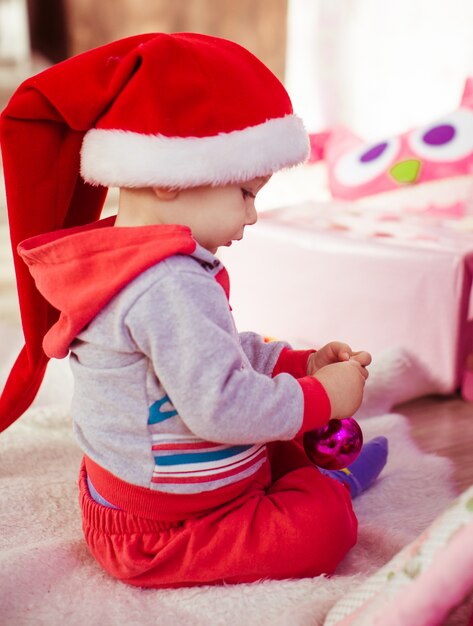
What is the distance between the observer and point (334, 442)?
2.95 ft

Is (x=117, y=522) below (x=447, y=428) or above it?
above

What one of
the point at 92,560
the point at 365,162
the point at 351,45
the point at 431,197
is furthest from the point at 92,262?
the point at 351,45

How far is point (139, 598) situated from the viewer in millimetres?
847

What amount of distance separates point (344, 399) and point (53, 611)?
38 centimetres

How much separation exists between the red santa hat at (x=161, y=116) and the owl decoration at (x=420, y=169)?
0.96 m

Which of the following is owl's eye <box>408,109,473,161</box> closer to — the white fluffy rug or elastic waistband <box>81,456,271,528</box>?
the white fluffy rug

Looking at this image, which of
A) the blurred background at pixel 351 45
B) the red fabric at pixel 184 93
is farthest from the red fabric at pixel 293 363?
the blurred background at pixel 351 45

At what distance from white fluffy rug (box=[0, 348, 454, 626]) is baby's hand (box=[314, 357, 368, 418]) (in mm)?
186

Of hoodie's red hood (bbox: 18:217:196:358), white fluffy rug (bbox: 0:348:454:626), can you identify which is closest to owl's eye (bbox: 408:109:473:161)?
white fluffy rug (bbox: 0:348:454:626)

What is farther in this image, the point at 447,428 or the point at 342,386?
the point at 447,428

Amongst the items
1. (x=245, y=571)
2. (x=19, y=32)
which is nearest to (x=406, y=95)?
(x=245, y=571)

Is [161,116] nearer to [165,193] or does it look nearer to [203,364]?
[165,193]

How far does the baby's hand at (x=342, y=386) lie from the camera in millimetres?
833

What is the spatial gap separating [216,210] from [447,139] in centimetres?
109
